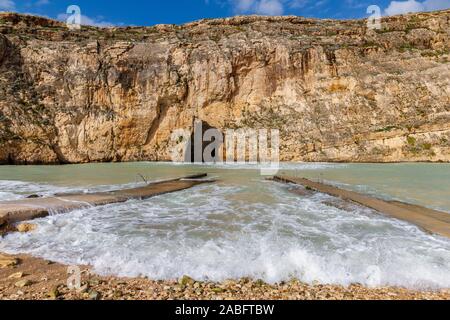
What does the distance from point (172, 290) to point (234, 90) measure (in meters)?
36.7

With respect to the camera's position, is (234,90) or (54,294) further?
(234,90)

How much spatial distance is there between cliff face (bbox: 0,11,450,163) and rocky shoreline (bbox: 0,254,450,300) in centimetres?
3244

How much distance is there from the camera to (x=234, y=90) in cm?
3906

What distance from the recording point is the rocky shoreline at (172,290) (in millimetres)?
3785

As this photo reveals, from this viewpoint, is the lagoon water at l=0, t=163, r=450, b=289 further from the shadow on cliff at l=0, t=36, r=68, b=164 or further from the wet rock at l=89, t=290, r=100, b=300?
the shadow on cliff at l=0, t=36, r=68, b=164

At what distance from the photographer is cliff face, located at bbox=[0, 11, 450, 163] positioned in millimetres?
34438

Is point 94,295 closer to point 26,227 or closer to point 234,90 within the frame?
point 26,227

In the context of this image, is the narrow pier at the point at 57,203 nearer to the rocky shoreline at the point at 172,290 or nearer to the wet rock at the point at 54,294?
the rocky shoreline at the point at 172,290

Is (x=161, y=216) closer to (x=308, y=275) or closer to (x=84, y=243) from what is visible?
(x=84, y=243)

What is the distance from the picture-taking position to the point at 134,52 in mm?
38812

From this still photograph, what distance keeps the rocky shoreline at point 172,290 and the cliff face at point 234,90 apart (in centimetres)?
3244

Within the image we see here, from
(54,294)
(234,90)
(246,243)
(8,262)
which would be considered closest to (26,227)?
(8,262)
